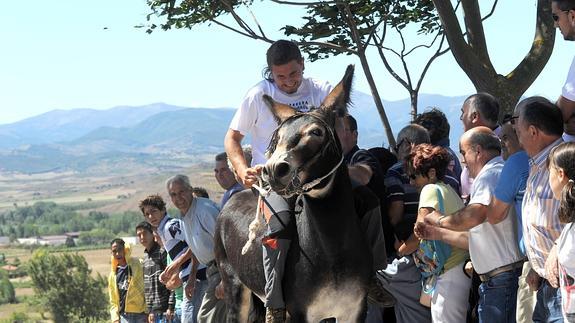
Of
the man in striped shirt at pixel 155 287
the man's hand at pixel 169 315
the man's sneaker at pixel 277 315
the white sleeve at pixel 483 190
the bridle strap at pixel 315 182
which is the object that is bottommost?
the man's hand at pixel 169 315

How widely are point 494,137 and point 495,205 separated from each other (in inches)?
30.7

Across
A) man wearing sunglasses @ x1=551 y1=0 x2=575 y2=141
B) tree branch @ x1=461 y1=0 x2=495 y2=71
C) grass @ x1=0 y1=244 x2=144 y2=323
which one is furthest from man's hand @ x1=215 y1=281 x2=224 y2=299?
grass @ x1=0 y1=244 x2=144 y2=323

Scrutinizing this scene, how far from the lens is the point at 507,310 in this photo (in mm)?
7113

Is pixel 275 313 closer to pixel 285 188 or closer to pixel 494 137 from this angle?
pixel 285 188

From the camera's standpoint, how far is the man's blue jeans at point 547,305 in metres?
6.15

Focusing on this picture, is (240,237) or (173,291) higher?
(240,237)

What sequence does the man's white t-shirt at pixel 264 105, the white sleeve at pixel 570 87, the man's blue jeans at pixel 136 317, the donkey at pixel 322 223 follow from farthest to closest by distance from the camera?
the man's blue jeans at pixel 136 317, the man's white t-shirt at pixel 264 105, the donkey at pixel 322 223, the white sleeve at pixel 570 87

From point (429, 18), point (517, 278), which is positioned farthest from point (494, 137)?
point (429, 18)

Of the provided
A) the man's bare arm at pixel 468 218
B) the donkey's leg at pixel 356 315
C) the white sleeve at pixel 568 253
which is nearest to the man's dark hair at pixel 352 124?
the man's bare arm at pixel 468 218

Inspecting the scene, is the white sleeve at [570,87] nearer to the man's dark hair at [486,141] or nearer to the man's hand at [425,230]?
the man's dark hair at [486,141]

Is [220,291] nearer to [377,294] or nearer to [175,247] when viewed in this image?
[175,247]

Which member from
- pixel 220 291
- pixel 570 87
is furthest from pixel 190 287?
pixel 570 87

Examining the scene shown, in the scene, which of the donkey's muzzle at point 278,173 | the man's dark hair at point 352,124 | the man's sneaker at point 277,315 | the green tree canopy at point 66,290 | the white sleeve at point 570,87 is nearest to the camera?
the donkey's muzzle at point 278,173

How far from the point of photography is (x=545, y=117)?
6523 mm
